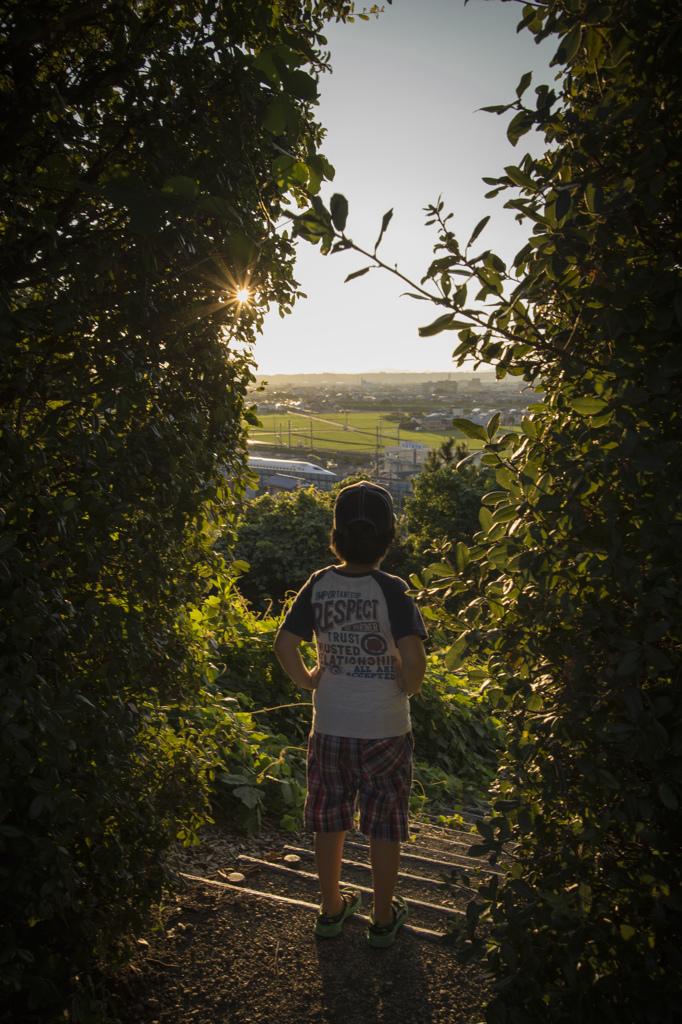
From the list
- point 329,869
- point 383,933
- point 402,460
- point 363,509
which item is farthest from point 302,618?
point 402,460

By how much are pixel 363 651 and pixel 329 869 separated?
2.79ft

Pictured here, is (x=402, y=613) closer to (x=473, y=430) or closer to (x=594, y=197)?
(x=473, y=430)

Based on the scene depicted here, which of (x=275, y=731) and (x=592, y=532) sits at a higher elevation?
(x=592, y=532)

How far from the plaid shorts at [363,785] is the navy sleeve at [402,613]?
0.43 meters

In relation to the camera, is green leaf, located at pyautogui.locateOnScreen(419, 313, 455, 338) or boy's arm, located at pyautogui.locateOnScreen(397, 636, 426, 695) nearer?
green leaf, located at pyautogui.locateOnScreen(419, 313, 455, 338)

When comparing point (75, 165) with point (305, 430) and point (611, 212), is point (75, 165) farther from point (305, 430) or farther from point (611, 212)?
point (305, 430)

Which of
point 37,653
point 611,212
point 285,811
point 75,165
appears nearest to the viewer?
point 611,212

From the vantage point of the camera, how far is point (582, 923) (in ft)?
4.09

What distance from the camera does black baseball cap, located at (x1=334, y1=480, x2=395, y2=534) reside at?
2.38m

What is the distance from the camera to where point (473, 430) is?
62.2 inches

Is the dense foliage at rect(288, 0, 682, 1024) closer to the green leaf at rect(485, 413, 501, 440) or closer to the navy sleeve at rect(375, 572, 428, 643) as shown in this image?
the green leaf at rect(485, 413, 501, 440)

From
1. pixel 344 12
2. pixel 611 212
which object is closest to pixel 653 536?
pixel 611 212

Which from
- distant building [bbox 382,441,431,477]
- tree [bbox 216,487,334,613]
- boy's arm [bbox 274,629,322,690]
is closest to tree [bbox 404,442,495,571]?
tree [bbox 216,487,334,613]

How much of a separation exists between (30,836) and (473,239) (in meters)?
1.68
